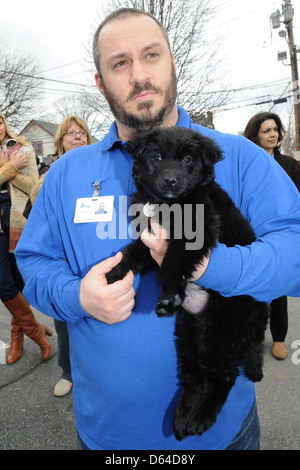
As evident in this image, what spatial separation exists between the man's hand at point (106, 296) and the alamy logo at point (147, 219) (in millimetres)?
248

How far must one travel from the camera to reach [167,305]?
4.34 feet

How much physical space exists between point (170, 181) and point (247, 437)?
133cm

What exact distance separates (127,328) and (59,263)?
0.51 metres

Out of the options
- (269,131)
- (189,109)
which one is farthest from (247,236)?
(189,109)

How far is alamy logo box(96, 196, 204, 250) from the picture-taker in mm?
1459

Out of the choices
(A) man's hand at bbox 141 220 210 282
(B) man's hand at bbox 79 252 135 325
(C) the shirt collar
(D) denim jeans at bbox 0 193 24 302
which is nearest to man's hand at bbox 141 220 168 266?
(A) man's hand at bbox 141 220 210 282

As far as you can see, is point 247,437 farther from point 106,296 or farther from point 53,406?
point 53,406

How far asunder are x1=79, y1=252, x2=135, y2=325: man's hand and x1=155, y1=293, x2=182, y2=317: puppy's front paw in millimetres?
120

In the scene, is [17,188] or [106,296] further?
[17,188]

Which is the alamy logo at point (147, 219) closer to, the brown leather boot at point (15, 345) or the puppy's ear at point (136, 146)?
the puppy's ear at point (136, 146)

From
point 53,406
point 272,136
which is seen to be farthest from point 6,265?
point 272,136

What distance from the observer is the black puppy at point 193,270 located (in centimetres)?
138

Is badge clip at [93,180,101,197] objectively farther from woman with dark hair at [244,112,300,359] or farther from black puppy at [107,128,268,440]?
woman with dark hair at [244,112,300,359]
